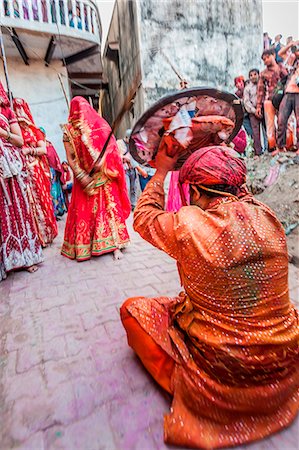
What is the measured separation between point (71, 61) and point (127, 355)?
10.7 metres

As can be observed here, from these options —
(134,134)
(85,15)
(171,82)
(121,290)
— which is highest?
(85,15)

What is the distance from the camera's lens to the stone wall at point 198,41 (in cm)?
764

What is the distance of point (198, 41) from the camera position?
7.98 metres

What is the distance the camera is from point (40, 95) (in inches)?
352

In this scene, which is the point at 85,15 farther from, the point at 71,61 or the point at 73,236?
the point at 73,236

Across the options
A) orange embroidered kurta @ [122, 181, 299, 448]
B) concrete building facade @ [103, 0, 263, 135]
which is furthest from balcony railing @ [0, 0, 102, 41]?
orange embroidered kurta @ [122, 181, 299, 448]

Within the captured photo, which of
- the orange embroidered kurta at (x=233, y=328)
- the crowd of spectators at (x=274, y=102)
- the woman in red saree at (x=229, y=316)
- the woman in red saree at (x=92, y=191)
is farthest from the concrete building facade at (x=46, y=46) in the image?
the orange embroidered kurta at (x=233, y=328)

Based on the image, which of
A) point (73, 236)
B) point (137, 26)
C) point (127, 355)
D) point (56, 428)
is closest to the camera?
point (56, 428)

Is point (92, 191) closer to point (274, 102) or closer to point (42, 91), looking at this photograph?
point (274, 102)

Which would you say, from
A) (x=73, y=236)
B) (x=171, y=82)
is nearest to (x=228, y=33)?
(x=171, y=82)

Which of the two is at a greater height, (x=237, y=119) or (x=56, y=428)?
(x=237, y=119)

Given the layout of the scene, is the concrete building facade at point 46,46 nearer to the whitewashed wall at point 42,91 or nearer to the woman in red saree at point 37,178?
the whitewashed wall at point 42,91

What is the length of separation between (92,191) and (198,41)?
277 inches

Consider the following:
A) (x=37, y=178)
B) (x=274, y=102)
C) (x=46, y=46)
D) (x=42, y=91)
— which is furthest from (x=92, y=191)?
(x=46, y=46)
